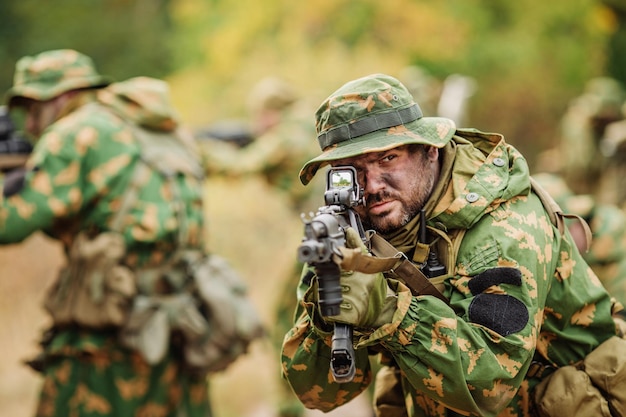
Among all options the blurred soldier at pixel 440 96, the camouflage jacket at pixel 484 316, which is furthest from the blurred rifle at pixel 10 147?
the blurred soldier at pixel 440 96

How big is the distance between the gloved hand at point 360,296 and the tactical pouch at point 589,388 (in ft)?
2.89

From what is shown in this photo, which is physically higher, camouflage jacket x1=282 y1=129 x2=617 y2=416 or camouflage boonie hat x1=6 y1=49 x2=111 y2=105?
camouflage boonie hat x1=6 y1=49 x2=111 y2=105

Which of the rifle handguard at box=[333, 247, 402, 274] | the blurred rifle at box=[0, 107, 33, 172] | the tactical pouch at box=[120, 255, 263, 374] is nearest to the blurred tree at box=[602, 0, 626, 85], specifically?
the tactical pouch at box=[120, 255, 263, 374]

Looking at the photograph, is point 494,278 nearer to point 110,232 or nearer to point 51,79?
point 110,232

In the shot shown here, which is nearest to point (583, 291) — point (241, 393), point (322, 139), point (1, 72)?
point (322, 139)

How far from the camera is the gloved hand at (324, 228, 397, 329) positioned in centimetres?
318

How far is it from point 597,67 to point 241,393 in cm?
1059

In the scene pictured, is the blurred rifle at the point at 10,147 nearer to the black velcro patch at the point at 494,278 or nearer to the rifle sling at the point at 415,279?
the rifle sling at the point at 415,279

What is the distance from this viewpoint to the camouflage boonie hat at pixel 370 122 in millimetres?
3572

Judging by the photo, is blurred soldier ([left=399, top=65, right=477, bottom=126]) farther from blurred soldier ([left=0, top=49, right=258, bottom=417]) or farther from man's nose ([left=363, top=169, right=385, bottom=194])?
man's nose ([left=363, top=169, right=385, bottom=194])

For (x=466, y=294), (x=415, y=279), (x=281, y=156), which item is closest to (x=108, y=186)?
(x=415, y=279)

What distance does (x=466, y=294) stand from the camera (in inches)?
139

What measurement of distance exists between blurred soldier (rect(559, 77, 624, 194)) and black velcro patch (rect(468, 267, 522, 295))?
25.1 ft

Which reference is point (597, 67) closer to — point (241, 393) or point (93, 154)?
point (241, 393)
